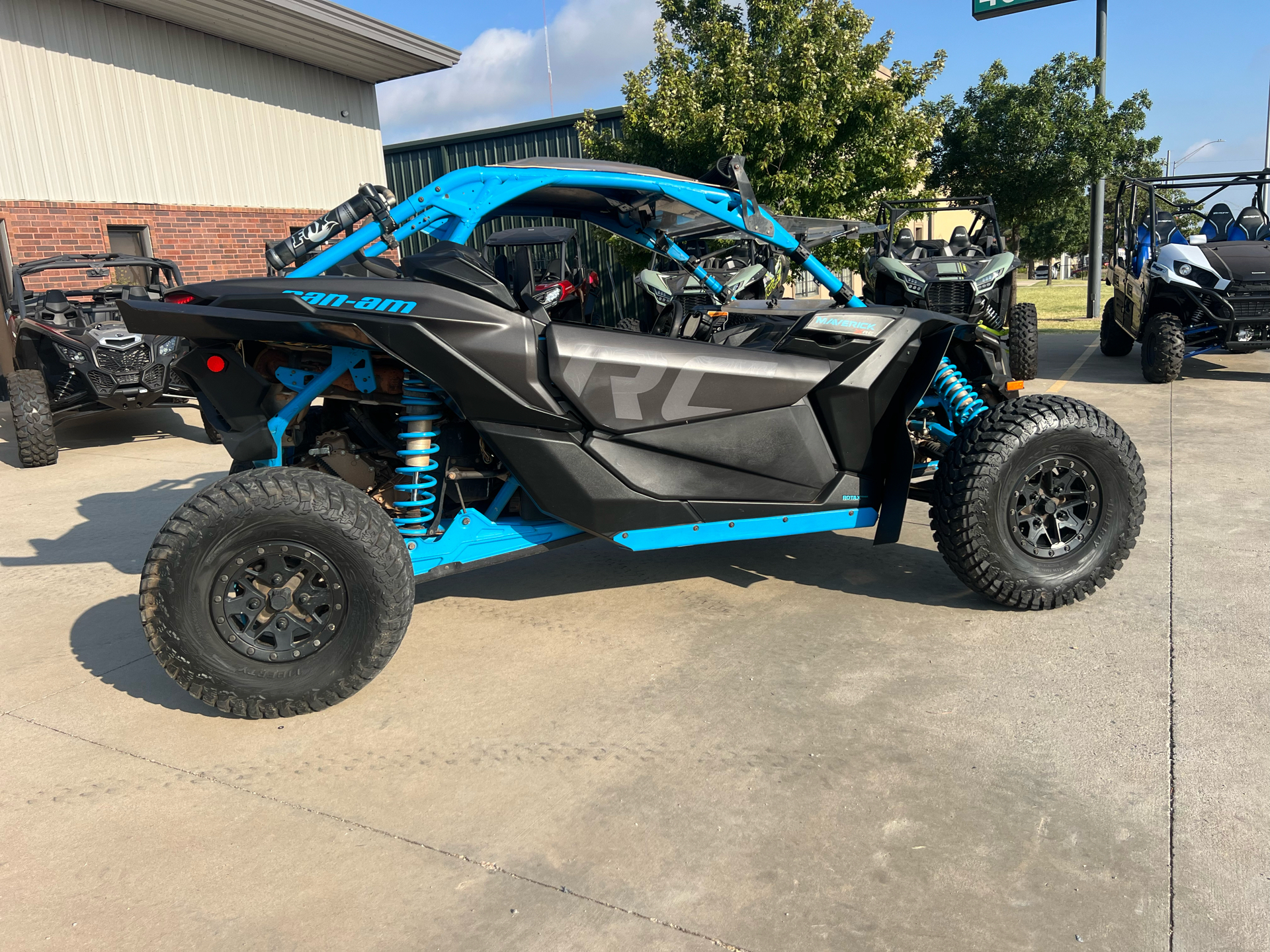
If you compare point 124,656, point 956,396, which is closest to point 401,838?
point 124,656

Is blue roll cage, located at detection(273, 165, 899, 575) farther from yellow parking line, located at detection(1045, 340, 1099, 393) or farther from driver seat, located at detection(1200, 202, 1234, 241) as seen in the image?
driver seat, located at detection(1200, 202, 1234, 241)

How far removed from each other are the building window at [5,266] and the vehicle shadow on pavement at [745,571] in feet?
29.6

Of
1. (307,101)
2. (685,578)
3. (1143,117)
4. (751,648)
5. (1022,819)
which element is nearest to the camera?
(1022,819)

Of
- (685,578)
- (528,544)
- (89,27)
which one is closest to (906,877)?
(528,544)

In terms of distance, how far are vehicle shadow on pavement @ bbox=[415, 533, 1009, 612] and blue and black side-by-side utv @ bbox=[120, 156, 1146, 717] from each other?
404mm

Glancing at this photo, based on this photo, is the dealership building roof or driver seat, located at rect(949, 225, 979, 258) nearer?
driver seat, located at rect(949, 225, 979, 258)

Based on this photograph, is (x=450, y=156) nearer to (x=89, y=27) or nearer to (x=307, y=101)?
(x=307, y=101)

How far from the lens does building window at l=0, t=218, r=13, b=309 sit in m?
10.5

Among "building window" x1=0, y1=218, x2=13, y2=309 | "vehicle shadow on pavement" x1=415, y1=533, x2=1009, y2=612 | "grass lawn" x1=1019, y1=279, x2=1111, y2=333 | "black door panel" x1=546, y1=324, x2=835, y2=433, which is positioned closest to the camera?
"black door panel" x1=546, y1=324, x2=835, y2=433

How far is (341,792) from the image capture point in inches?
106

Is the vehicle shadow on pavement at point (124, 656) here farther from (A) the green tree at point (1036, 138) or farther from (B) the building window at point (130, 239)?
(A) the green tree at point (1036, 138)

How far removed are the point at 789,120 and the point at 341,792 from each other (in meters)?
11.6

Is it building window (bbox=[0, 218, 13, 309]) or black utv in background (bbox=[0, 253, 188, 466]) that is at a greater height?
building window (bbox=[0, 218, 13, 309])

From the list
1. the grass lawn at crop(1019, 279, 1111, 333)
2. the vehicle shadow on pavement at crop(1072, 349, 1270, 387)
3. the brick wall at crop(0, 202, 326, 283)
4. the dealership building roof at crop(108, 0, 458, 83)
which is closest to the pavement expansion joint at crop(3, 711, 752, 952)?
the brick wall at crop(0, 202, 326, 283)
